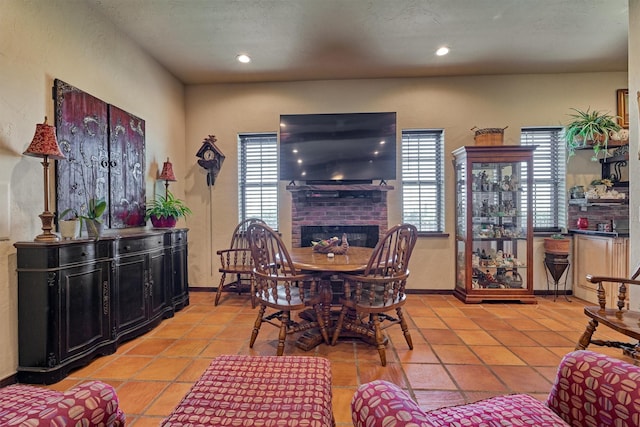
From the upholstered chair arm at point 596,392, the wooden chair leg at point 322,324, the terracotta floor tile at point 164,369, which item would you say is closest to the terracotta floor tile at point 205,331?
the terracotta floor tile at point 164,369

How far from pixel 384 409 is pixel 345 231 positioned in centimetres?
337

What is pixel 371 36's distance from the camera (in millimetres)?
3145

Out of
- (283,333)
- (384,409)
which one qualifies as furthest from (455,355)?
(384,409)

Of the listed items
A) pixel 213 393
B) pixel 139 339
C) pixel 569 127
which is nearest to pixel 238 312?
pixel 139 339

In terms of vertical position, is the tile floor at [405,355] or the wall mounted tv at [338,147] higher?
the wall mounted tv at [338,147]

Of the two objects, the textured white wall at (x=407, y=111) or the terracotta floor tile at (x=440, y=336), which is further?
the textured white wall at (x=407, y=111)

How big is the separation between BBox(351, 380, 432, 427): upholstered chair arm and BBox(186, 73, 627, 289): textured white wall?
11.1ft

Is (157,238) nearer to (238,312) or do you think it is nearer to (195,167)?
(238,312)

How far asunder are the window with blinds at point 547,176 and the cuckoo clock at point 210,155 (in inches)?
162

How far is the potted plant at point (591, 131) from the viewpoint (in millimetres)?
3570

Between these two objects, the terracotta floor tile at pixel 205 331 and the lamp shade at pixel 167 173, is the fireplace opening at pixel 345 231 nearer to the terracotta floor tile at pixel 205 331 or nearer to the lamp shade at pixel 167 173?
the terracotta floor tile at pixel 205 331

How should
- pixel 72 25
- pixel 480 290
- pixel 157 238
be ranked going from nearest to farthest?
pixel 72 25 → pixel 157 238 → pixel 480 290

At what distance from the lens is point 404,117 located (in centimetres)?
414

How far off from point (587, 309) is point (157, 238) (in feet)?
11.8
